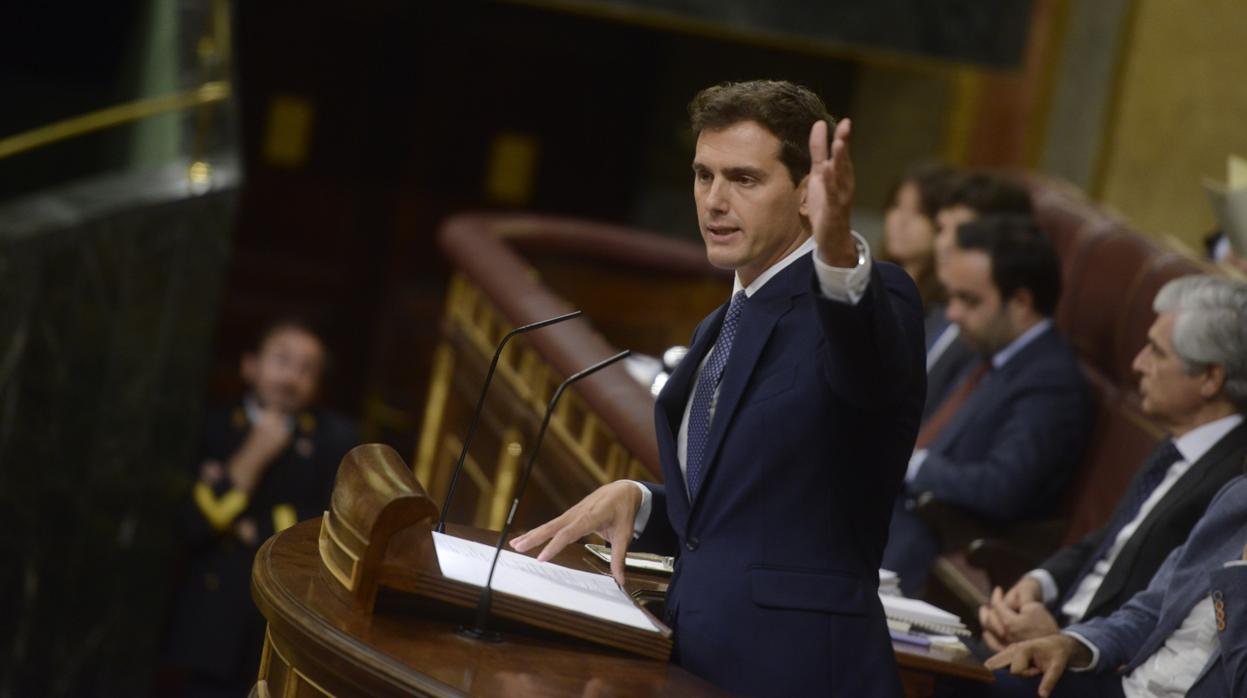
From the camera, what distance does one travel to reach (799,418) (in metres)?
2.01

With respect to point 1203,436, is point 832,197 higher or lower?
higher

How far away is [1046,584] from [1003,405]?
70 cm

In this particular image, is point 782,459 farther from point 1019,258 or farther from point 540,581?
point 1019,258

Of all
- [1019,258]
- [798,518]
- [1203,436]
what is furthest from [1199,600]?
[1019,258]

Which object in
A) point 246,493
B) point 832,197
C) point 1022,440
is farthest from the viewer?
point 246,493

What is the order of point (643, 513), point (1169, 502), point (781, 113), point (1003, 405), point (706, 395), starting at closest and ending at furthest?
1. point (781, 113)
2. point (706, 395)
3. point (643, 513)
4. point (1169, 502)
5. point (1003, 405)

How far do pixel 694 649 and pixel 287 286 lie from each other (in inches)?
236

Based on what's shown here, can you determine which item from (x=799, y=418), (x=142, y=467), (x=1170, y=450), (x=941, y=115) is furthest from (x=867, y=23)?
(x=799, y=418)

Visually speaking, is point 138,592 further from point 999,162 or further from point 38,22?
point 999,162

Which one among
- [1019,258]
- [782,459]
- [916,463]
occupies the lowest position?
[916,463]

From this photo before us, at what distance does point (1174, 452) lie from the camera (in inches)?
121

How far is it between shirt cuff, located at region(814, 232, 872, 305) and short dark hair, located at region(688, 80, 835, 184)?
0.24 meters

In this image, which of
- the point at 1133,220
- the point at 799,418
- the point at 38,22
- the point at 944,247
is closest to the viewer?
the point at 799,418

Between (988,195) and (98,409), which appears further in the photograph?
(98,409)
